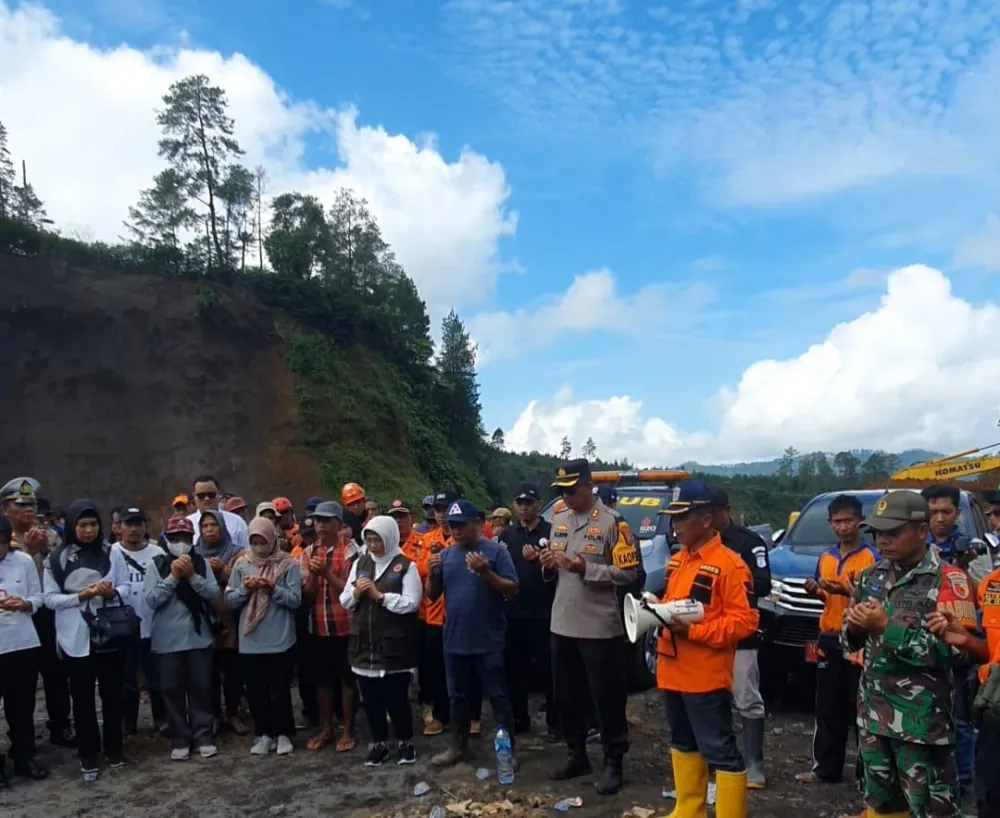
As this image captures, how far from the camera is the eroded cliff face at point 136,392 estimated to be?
2389cm

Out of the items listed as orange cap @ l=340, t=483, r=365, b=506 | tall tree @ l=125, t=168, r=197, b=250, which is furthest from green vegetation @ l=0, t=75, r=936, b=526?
orange cap @ l=340, t=483, r=365, b=506

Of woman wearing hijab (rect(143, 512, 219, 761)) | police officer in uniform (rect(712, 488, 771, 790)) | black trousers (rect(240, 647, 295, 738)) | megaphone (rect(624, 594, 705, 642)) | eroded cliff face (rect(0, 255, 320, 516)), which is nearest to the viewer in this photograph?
megaphone (rect(624, 594, 705, 642))

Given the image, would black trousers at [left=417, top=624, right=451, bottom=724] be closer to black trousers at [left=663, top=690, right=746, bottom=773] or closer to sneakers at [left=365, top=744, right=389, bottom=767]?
sneakers at [left=365, top=744, right=389, bottom=767]

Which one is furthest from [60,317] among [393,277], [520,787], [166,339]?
[520,787]

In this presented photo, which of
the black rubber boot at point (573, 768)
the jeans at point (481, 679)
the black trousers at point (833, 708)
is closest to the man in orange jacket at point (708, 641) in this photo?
the black trousers at point (833, 708)

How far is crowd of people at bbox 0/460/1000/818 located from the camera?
3.87m

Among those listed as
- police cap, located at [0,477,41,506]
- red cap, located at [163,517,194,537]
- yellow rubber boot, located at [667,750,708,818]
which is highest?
→ police cap, located at [0,477,41,506]

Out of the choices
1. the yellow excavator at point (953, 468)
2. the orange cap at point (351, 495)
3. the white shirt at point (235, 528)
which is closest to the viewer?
the white shirt at point (235, 528)

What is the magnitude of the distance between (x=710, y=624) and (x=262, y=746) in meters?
4.04

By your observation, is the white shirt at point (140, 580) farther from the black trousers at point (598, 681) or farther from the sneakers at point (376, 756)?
the black trousers at point (598, 681)

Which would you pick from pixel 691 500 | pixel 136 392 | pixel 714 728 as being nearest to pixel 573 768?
pixel 714 728

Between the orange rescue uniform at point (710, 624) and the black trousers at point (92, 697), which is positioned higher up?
the orange rescue uniform at point (710, 624)

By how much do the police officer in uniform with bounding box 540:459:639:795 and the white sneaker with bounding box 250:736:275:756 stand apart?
2.34m

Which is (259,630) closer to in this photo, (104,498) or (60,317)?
(104,498)
